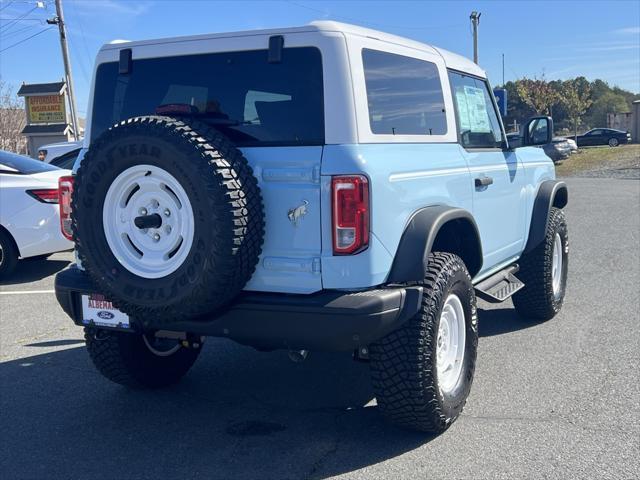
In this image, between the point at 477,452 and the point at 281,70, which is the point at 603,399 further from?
the point at 281,70

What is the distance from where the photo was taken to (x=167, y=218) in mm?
3361

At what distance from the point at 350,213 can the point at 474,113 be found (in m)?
2.11

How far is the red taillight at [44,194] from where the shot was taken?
7.95 metres

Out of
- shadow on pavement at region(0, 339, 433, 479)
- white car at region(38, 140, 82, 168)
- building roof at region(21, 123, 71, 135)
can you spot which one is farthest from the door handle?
building roof at region(21, 123, 71, 135)

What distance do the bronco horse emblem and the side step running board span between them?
1.90 m

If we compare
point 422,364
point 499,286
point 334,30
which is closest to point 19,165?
point 499,286

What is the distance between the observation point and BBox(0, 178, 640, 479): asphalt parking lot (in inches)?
138

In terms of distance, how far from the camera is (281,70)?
140 inches

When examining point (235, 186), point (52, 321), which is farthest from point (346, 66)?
point (52, 321)

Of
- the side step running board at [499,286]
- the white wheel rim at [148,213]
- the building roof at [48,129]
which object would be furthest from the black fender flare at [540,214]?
the building roof at [48,129]

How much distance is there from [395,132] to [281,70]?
70cm

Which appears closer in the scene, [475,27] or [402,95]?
[402,95]

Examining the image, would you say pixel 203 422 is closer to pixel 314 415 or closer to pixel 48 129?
pixel 314 415

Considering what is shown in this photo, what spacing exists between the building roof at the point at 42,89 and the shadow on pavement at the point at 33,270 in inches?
1039
